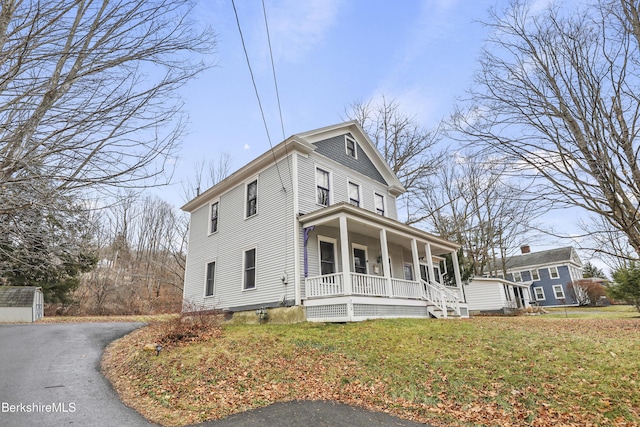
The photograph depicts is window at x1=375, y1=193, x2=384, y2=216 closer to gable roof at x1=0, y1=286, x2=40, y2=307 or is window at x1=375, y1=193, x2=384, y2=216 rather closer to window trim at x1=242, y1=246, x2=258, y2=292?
window trim at x1=242, y1=246, x2=258, y2=292

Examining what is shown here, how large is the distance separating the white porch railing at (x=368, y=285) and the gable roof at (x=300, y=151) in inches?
214

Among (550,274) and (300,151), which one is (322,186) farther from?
(550,274)

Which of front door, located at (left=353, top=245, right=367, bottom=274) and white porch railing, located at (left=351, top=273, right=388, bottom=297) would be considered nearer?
white porch railing, located at (left=351, top=273, right=388, bottom=297)

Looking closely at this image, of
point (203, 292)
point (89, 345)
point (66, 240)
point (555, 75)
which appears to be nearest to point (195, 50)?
point (66, 240)

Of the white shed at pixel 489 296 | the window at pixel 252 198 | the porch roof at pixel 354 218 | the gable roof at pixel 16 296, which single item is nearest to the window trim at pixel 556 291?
the white shed at pixel 489 296

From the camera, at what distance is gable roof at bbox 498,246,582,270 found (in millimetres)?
38875

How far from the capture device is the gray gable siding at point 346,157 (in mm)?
14023

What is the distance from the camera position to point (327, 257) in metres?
12.3

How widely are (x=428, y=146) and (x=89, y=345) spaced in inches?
854

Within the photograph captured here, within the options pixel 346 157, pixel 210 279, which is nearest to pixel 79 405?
pixel 210 279

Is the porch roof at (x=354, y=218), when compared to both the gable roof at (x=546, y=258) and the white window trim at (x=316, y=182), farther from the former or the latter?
the gable roof at (x=546, y=258)

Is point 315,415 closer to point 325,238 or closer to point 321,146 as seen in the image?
point 325,238

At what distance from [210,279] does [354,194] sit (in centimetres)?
770

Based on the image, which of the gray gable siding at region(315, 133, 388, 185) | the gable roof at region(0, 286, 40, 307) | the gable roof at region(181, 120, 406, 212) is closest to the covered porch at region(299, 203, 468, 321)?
the gable roof at region(181, 120, 406, 212)
